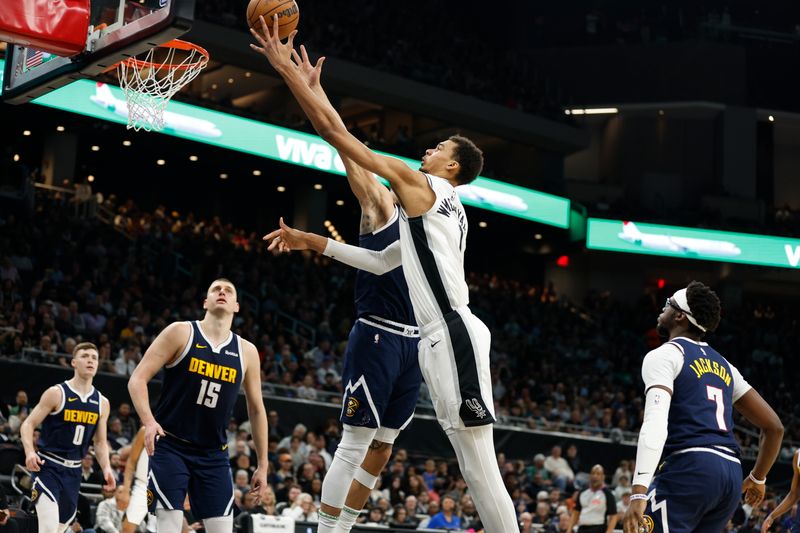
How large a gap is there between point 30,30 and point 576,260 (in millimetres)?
31490

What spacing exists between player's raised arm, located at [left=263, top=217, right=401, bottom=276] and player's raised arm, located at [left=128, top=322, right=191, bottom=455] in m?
1.11

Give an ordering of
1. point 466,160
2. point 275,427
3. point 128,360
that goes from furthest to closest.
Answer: point 275,427, point 128,360, point 466,160

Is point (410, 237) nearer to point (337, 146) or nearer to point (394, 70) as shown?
point (337, 146)

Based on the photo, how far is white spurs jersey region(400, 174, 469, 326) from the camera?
582 cm

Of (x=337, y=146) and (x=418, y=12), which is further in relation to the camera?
(x=418, y=12)

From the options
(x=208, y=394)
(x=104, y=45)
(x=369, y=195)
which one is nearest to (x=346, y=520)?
(x=208, y=394)

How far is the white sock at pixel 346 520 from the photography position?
262 inches

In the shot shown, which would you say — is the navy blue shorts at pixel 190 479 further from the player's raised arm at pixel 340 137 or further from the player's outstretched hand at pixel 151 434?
the player's raised arm at pixel 340 137

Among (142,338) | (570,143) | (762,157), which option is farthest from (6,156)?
(762,157)

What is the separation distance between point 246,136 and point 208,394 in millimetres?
19744

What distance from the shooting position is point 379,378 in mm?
6801

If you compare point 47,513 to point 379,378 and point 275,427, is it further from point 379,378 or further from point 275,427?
point 275,427

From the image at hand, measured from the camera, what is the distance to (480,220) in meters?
32.9

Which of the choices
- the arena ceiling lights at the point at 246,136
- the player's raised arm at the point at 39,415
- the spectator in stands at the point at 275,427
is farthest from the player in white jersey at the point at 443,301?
the arena ceiling lights at the point at 246,136
